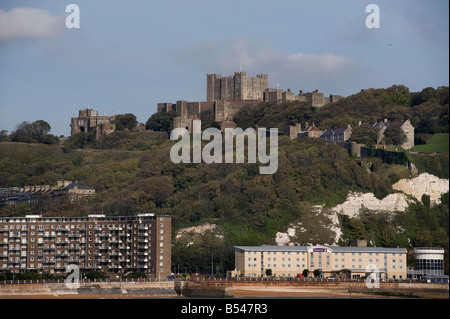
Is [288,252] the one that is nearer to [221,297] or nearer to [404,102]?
[221,297]

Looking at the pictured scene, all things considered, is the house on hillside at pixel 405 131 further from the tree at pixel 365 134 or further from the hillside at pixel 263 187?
the hillside at pixel 263 187

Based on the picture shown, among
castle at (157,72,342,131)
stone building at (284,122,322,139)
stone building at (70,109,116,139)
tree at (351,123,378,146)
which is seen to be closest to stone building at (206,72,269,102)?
castle at (157,72,342,131)

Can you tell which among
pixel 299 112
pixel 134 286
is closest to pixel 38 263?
pixel 134 286

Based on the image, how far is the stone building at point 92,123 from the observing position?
429ft

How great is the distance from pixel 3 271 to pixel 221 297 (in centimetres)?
2028

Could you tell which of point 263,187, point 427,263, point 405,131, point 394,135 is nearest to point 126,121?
point 263,187

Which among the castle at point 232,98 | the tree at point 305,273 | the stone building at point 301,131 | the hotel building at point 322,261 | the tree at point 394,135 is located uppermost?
the castle at point 232,98

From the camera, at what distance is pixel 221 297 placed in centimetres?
7231

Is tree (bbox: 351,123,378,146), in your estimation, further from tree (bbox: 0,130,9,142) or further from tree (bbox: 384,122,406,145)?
tree (bbox: 0,130,9,142)

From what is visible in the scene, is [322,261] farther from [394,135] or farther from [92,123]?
[92,123]

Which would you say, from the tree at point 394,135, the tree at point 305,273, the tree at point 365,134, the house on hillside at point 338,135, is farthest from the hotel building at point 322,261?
the house on hillside at point 338,135

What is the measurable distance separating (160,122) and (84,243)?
Result: 41648mm

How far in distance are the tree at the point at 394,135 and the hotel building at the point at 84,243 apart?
28.3 meters
